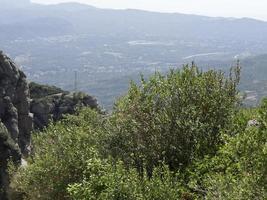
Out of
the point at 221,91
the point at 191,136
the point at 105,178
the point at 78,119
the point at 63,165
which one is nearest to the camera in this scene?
the point at 105,178

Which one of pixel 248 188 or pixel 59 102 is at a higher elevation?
pixel 248 188

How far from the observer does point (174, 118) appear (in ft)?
116

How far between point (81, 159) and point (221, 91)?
38.8 feet

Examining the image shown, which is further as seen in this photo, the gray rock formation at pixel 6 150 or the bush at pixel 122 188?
the gray rock formation at pixel 6 150

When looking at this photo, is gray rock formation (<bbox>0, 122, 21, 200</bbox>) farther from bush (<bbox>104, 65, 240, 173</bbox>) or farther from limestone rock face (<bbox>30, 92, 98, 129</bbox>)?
bush (<bbox>104, 65, 240, 173</bbox>)

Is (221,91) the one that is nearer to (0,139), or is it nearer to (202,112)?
(202,112)

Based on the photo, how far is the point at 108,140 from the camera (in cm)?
3897

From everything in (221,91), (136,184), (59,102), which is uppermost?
(221,91)

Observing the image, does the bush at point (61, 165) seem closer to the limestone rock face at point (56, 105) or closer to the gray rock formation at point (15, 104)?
the gray rock formation at point (15, 104)

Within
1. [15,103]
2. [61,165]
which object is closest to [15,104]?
[15,103]

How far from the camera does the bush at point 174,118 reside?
115 feet

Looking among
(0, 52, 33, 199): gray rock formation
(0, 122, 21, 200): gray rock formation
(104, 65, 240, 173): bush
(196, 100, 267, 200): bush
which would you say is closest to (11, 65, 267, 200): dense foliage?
(104, 65, 240, 173): bush

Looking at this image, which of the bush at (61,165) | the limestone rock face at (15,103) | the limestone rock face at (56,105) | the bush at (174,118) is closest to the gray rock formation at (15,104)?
the limestone rock face at (15,103)

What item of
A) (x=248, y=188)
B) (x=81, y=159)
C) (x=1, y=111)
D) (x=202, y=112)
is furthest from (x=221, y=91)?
(x=1, y=111)
